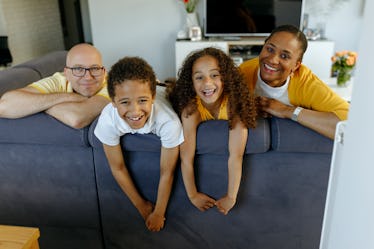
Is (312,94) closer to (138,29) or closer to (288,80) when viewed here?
(288,80)

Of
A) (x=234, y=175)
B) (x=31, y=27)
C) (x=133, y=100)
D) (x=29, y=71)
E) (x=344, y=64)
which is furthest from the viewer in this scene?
(x=31, y=27)

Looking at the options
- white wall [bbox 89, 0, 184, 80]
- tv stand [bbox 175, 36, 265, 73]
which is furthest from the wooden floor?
white wall [bbox 89, 0, 184, 80]

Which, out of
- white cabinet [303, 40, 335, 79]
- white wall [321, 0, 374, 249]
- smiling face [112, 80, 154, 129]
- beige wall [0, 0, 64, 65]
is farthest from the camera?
beige wall [0, 0, 64, 65]

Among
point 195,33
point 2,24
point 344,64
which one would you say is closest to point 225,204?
point 344,64

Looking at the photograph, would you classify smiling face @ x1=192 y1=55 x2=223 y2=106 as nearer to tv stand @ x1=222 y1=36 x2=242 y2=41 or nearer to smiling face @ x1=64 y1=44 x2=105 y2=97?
smiling face @ x1=64 y1=44 x2=105 y2=97

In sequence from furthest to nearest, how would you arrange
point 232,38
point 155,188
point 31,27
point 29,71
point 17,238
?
point 31,27 → point 232,38 → point 29,71 → point 155,188 → point 17,238

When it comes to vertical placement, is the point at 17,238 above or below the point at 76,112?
below

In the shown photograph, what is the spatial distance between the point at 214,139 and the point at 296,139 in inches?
12.4

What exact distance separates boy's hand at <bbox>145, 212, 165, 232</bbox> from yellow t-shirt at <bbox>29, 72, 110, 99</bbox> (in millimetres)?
619

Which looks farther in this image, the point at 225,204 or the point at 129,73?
the point at 225,204

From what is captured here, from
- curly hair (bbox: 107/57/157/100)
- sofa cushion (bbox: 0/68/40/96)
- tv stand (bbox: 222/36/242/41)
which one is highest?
curly hair (bbox: 107/57/157/100)

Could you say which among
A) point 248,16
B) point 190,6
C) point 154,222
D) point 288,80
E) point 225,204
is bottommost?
point 154,222

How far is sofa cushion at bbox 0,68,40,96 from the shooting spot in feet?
7.11

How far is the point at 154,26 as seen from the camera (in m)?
4.50
